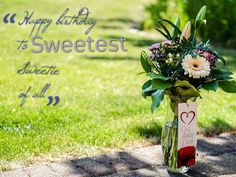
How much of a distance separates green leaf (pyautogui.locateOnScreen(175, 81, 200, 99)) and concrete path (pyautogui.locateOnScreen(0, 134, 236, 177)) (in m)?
0.53

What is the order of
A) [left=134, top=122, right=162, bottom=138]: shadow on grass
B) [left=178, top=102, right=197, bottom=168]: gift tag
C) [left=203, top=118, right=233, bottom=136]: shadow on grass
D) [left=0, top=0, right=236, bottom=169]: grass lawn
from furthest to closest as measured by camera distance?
[left=203, top=118, right=233, bottom=136]: shadow on grass → [left=134, top=122, right=162, bottom=138]: shadow on grass → [left=0, top=0, right=236, bottom=169]: grass lawn → [left=178, top=102, right=197, bottom=168]: gift tag

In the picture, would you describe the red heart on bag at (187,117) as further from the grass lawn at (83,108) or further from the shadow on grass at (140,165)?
the grass lawn at (83,108)

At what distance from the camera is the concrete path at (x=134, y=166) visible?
3.45 meters

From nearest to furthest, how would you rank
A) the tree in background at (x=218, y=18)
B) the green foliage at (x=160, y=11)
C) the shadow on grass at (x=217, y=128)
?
the shadow on grass at (x=217, y=128)
the tree in background at (x=218, y=18)
the green foliage at (x=160, y=11)

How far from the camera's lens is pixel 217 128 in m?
4.54

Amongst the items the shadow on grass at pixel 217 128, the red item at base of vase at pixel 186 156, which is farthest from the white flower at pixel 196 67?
the shadow on grass at pixel 217 128

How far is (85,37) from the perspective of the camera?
30.2 ft

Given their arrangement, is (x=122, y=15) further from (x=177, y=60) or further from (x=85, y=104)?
(x=177, y=60)

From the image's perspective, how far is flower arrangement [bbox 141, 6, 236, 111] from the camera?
3322mm

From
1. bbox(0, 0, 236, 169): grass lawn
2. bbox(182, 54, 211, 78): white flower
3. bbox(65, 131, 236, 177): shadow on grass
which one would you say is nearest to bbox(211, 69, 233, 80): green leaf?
bbox(182, 54, 211, 78): white flower

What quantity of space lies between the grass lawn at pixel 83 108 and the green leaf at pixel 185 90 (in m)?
0.81

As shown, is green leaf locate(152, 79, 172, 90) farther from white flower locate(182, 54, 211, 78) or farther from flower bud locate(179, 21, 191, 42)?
flower bud locate(179, 21, 191, 42)

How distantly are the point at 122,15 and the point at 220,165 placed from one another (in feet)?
31.1

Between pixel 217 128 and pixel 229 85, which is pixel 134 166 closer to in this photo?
pixel 229 85
